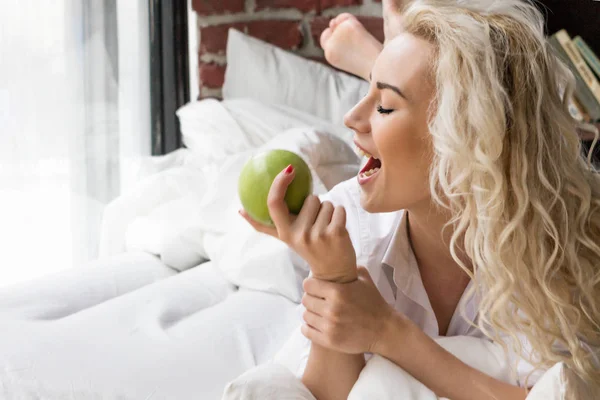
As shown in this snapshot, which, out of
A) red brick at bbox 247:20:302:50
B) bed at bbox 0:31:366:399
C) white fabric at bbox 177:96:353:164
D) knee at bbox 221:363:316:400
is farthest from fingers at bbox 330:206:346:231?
red brick at bbox 247:20:302:50

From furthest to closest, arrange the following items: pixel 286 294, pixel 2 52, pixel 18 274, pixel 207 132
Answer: pixel 207 132 < pixel 18 274 < pixel 2 52 < pixel 286 294

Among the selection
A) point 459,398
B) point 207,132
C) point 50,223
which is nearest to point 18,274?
point 50,223

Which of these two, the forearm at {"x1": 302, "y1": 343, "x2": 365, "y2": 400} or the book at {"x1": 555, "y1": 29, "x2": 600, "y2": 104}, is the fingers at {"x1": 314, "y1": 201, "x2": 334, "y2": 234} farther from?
the book at {"x1": 555, "y1": 29, "x2": 600, "y2": 104}

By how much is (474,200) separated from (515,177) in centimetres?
6

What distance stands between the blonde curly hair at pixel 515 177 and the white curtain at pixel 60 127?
0.99m

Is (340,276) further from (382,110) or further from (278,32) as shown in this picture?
(278,32)

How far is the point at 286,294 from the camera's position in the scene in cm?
144

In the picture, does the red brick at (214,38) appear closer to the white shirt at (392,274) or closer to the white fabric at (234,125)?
the white fabric at (234,125)

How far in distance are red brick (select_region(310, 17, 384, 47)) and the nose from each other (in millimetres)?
1270

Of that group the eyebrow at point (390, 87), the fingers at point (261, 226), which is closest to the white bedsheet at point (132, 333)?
the fingers at point (261, 226)

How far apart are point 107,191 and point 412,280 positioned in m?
1.10

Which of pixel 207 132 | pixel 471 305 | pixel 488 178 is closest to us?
pixel 488 178

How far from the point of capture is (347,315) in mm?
959

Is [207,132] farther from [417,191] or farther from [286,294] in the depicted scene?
[417,191]
